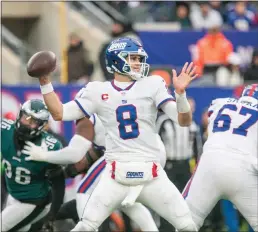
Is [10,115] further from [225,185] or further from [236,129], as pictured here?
[225,185]

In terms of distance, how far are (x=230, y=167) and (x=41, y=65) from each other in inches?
64.3

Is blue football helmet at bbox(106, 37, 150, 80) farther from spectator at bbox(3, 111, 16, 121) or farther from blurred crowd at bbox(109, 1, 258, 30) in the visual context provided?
blurred crowd at bbox(109, 1, 258, 30)

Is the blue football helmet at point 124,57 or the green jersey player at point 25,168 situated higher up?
the blue football helmet at point 124,57

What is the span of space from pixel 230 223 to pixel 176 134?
1113mm

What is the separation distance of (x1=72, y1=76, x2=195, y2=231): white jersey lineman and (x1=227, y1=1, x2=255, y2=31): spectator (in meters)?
6.95

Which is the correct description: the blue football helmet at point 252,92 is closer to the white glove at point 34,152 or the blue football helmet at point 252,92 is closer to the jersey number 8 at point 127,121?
the jersey number 8 at point 127,121

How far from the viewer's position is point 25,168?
8031 mm

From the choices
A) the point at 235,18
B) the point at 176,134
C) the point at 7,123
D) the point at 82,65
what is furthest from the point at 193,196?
the point at 235,18

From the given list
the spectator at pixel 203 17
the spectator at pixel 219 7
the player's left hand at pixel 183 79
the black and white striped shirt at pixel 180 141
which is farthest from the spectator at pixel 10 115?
the spectator at pixel 219 7

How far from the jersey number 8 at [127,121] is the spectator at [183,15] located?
6.76 meters

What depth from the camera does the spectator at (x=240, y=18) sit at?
13781mm

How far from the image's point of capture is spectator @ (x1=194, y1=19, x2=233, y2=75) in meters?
12.7

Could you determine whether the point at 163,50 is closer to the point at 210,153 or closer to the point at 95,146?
the point at 95,146

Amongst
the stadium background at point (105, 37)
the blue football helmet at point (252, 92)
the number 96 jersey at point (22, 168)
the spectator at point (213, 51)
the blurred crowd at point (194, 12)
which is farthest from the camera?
the blurred crowd at point (194, 12)
